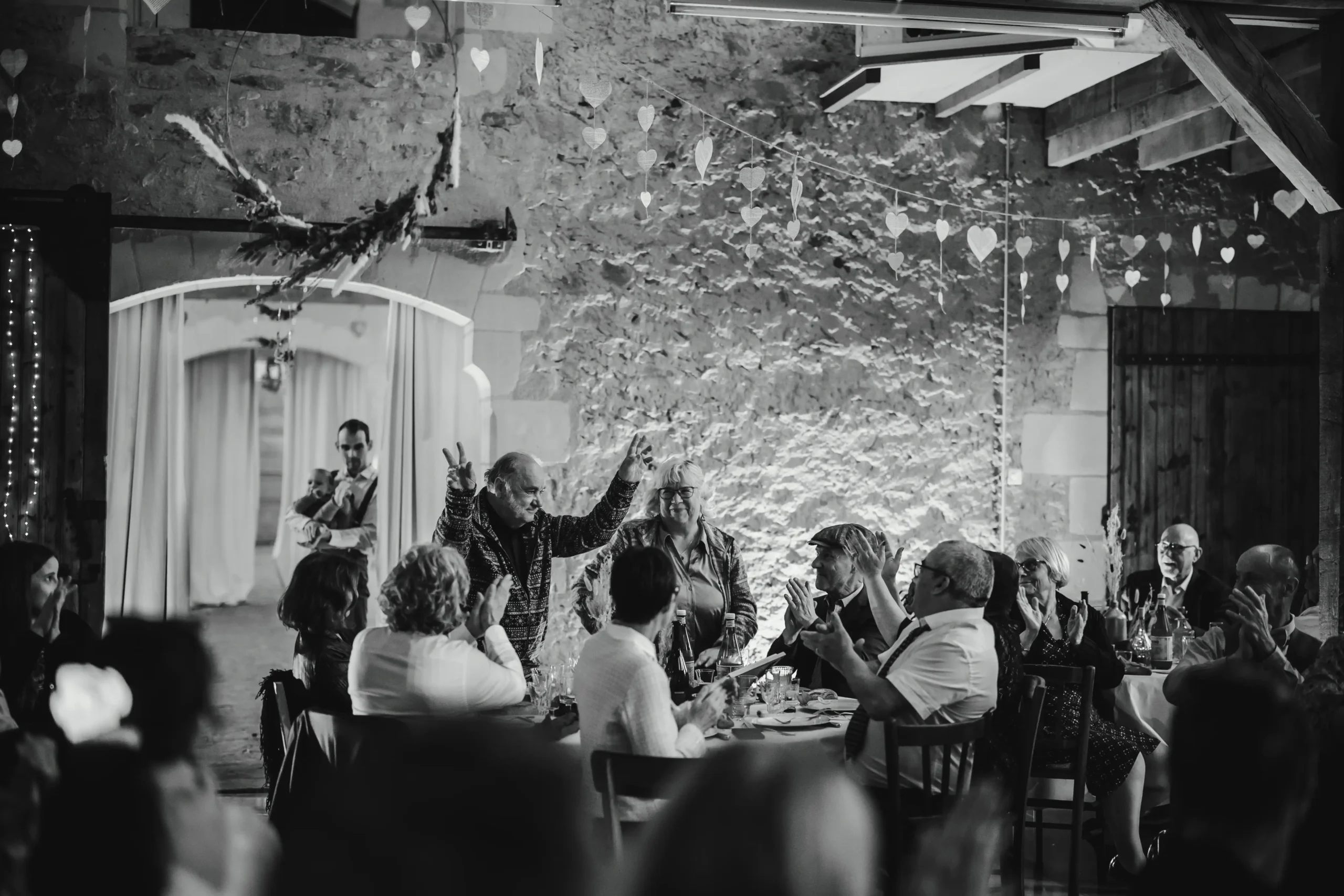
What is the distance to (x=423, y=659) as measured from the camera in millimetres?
3188

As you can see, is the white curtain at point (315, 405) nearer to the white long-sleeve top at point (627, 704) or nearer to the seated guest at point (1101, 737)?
the seated guest at point (1101, 737)

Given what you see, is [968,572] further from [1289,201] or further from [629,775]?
[1289,201]

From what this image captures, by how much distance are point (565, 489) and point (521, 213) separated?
4.65ft

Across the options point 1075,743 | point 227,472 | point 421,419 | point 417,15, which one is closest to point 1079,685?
point 1075,743

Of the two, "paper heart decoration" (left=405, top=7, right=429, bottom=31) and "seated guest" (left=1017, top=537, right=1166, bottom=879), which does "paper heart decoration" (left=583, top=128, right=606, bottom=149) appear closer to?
"paper heart decoration" (left=405, top=7, right=429, bottom=31)

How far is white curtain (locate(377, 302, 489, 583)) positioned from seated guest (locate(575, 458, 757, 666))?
1.71m

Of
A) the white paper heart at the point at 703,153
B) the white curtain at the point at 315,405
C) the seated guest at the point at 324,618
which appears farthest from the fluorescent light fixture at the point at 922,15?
the white curtain at the point at 315,405

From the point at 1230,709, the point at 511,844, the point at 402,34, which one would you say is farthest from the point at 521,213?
the point at 511,844

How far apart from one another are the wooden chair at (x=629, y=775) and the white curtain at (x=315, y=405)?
751cm

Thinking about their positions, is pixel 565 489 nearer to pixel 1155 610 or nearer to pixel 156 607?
pixel 156 607

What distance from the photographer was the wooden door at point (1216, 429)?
7449mm

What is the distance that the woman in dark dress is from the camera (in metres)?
3.67

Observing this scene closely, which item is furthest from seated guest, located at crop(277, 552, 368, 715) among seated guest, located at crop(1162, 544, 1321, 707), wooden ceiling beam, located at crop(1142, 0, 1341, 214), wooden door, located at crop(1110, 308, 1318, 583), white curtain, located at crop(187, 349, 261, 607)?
white curtain, located at crop(187, 349, 261, 607)

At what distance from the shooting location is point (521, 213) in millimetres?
6672
